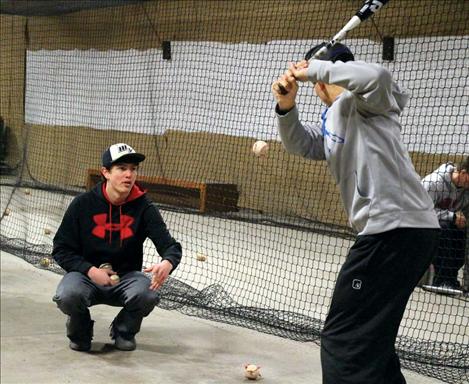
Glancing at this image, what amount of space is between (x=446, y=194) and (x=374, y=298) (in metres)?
4.07

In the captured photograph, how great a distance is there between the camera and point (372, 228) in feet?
8.85

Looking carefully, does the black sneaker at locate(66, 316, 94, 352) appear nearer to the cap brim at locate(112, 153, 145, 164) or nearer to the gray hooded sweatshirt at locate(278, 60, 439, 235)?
the cap brim at locate(112, 153, 145, 164)

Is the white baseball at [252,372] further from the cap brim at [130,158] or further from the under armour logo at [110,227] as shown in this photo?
the cap brim at [130,158]

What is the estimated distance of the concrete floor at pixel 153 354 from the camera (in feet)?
13.1

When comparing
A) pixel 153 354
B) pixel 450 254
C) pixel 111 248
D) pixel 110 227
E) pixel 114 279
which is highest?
pixel 110 227

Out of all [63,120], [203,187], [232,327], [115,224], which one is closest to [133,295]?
[115,224]

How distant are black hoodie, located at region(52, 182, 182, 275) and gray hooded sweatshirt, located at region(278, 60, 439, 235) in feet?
5.80

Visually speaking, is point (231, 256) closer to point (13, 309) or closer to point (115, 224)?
point (13, 309)

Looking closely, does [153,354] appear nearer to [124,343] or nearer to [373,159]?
[124,343]

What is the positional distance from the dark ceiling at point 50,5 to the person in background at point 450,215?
6.31 meters

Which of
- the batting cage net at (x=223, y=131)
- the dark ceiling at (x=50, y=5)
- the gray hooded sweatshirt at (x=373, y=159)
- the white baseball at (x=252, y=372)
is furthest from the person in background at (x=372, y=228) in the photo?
the dark ceiling at (x=50, y=5)

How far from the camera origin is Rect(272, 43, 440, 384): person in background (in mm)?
2676

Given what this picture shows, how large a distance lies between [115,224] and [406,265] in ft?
6.78

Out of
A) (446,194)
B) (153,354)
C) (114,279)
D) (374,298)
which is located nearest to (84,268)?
(114,279)
